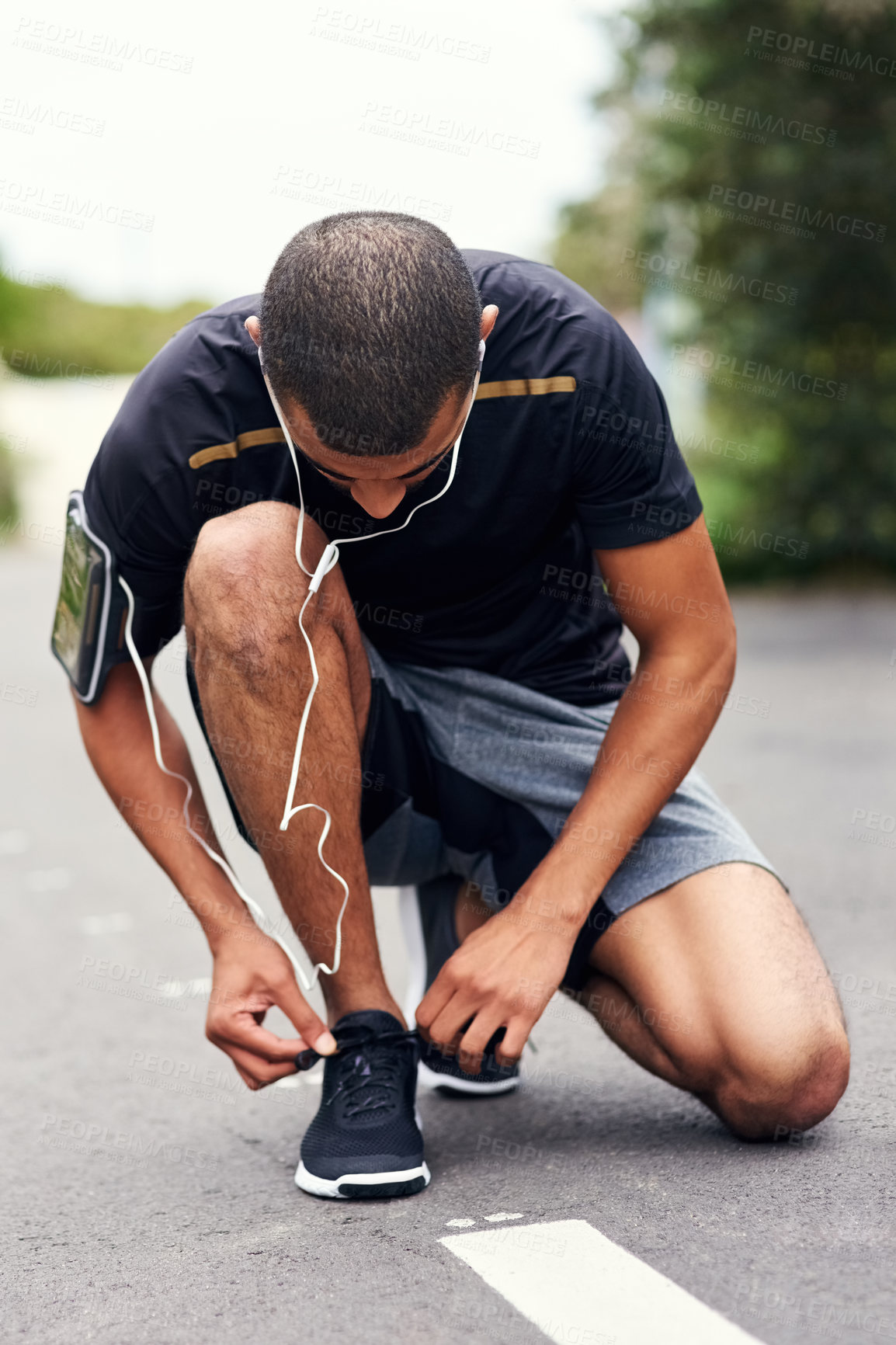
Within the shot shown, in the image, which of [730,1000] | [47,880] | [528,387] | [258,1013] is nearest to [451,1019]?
[258,1013]

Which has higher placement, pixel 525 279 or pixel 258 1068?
pixel 525 279

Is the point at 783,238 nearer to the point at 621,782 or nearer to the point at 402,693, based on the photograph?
the point at 402,693

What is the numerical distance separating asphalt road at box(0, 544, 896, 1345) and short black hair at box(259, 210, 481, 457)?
40.7 inches

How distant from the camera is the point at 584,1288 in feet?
5.33

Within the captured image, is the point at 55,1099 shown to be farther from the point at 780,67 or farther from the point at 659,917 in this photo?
the point at 780,67

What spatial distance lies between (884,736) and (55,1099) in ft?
13.9

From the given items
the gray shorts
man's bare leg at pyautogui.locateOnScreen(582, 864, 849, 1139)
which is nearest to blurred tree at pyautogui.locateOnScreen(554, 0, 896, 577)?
the gray shorts

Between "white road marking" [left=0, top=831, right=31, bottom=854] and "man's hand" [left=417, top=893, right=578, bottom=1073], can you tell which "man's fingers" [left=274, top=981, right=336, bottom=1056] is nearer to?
"man's hand" [left=417, top=893, right=578, bottom=1073]

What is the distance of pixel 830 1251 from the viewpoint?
1685 mm

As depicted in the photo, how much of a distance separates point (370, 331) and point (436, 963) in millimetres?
1238

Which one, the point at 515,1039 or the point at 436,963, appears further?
the point at 436,963

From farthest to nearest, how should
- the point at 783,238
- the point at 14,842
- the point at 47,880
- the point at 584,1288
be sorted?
the point at 783,238 → the point at 14,842 → the point at 47,880 → the point at 584,1288

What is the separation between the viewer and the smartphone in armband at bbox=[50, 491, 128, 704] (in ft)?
7.02

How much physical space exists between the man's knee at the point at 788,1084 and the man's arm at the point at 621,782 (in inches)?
11.8
